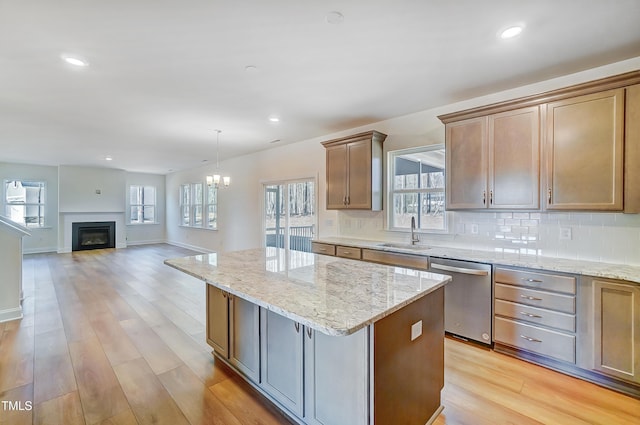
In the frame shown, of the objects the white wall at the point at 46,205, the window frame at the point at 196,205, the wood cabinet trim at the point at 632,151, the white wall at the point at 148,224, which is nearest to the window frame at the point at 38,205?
the white wall at the point at 46,205

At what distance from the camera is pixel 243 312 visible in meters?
2.16

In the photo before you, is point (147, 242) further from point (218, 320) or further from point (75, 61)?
point (218, 320)

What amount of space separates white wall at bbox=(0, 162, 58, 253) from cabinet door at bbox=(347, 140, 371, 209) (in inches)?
374

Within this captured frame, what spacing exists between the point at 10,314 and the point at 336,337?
4325 millimetres

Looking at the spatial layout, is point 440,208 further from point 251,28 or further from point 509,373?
point 251,28

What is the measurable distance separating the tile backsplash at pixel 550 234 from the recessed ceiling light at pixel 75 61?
4.00 m

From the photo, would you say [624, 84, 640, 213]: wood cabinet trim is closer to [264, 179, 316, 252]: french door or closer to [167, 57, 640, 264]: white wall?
[167, 57, 640, 264]: white wall

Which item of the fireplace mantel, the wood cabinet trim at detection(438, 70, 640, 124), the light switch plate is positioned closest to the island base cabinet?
the light switch plate

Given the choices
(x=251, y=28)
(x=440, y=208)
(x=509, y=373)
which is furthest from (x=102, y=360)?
(x=440, y=208)

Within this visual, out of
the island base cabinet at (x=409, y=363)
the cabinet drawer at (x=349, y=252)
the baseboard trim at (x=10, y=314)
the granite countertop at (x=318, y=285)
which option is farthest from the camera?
the cabinet drawer at (x=349, y=252)

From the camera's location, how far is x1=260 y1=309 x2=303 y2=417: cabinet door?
175cm

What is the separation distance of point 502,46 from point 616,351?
8.11 ft

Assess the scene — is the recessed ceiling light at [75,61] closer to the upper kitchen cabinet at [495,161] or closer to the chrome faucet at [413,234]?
the upper kitchen cabinet at [495,161]

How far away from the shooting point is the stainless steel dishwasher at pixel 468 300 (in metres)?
2.76
